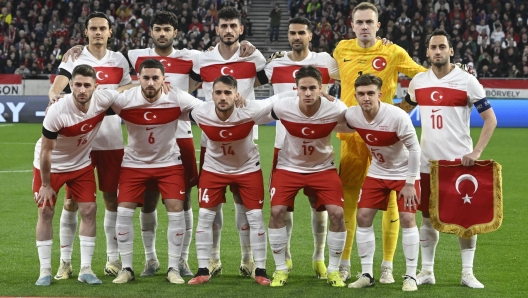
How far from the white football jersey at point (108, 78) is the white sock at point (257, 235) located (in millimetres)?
1481

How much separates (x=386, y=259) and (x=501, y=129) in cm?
1649

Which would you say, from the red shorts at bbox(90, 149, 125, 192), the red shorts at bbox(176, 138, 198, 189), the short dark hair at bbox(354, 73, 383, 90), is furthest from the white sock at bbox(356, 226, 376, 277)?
the red shorts at bbox(90, 149, 125, 192)

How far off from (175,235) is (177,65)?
174cm

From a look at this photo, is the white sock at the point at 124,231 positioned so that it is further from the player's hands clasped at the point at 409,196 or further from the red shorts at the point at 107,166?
the player's hands clasped at the point at 409,196

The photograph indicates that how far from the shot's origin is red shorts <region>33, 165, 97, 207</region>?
24.1ft

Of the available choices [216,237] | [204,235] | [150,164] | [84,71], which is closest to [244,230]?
[216,237]

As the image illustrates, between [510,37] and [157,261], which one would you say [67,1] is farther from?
[157,261]

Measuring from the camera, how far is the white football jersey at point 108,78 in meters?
7.73

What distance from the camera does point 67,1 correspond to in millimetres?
32500

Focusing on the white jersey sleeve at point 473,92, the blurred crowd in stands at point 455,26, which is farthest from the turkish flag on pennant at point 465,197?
the blurred crowd in stands at point 455,26

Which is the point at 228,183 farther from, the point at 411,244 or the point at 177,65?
the point at 411,244

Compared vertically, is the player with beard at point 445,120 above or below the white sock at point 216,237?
above

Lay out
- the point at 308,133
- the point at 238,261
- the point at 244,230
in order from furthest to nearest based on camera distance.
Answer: the point at 238,261 < the point at 244,230 < the point at 308,133

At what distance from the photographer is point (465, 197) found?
7355mm
